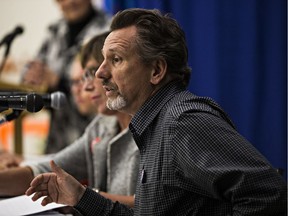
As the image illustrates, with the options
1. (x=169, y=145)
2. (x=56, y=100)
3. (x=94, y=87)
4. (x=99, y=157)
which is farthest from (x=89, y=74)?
(x=169, y=145)

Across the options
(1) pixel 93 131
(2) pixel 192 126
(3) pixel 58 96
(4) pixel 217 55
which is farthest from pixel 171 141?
(4) pixel 217 55

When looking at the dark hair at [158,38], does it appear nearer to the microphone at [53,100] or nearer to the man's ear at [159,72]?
the man's ear at [159,72]

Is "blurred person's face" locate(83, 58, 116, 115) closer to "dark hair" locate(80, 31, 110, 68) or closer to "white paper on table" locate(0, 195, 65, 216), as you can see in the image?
"dark hair" locate(80, 31, 110, 68)

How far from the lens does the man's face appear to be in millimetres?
1177

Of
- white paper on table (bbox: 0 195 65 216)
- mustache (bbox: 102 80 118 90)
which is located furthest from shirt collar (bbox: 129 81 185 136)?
white paper on table (bbox: 0 195 65 216)

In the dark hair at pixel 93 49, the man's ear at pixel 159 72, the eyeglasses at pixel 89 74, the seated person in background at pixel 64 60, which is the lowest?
the seated person in background at pixel 64 60

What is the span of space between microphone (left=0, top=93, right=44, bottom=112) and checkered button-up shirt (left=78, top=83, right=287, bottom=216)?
0.75 ft

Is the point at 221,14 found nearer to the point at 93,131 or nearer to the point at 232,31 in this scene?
the point at 232,31

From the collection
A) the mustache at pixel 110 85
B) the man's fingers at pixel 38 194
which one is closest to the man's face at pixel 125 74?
the mustache at pixel 110 85

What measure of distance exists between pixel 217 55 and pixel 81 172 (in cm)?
108

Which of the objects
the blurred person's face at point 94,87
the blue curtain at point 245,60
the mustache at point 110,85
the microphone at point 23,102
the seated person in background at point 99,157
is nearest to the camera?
the microphone at point 23,102

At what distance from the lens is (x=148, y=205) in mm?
1055

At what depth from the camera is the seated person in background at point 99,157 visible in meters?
1.53

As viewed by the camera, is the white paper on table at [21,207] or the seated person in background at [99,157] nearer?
the white paper on table at [21,207]
